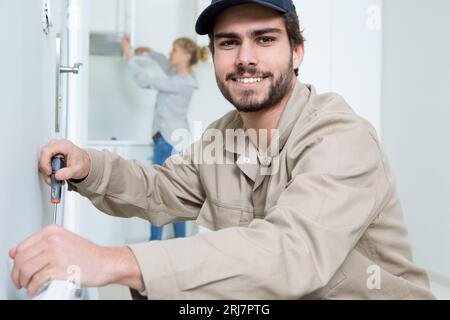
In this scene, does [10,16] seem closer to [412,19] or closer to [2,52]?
[2,52]

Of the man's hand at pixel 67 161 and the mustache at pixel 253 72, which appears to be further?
the mustache at pixel 253 72

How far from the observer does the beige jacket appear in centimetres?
55

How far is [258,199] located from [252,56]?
1.00ft

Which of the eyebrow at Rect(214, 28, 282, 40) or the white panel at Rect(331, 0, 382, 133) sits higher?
the white panel at Rect(331, 0, 382, 133)

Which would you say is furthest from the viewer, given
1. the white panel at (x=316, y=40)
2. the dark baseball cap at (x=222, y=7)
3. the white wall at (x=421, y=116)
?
the white wall at (x=421, y=116)

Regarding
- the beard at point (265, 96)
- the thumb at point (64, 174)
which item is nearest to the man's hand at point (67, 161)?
the thumb at point (64, 174)

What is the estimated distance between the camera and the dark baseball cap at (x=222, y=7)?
93cm

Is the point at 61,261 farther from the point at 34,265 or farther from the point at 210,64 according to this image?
the point at 210,64

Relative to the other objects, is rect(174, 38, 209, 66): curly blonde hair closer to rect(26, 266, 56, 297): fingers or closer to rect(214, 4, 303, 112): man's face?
rect(214, 4, 303, 112): man's face

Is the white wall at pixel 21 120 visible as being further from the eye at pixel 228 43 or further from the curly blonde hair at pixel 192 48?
the curly blonde hair at pixel 192 48

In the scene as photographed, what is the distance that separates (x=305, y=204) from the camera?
64 cm

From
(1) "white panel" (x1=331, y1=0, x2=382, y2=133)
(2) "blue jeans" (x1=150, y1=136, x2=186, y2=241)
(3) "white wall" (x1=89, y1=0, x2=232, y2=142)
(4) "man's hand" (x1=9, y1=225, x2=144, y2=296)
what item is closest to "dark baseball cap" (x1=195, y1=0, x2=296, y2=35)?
(4) "man's hand" (x1=9, y1=225, x2=144, y2=296)

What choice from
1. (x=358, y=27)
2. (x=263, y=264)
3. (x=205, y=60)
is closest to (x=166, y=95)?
(x=205, y=60)

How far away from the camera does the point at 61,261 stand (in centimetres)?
48
